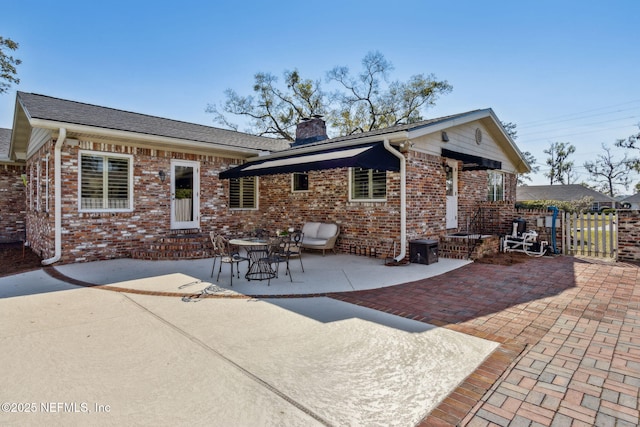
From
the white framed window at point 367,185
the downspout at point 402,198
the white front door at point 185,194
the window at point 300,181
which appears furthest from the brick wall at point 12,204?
the downspout at point 402,198

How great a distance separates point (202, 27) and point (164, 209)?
8016mm

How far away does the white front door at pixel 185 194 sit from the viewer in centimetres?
1154

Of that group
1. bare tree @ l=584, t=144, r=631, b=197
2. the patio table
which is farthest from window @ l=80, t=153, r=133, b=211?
bare tree @ l=584, t=144, r=631, b=197

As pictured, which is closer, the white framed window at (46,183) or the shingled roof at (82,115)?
the shingled roof at (82,115)

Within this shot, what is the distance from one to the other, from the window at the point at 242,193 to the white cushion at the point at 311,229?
3.09m

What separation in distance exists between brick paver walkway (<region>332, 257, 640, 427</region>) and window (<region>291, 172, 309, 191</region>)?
6.50 m

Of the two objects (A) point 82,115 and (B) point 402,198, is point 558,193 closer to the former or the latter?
(B) point 402,198

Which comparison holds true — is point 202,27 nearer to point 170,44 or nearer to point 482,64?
point 170,44

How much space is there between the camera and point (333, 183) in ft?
38.3

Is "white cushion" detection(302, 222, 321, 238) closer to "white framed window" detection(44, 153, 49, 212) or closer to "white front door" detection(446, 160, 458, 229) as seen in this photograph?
"white front door" detection(446, 160, 458, 229)

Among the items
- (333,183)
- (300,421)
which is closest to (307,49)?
(333,183)

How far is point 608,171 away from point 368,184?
64.9 metres

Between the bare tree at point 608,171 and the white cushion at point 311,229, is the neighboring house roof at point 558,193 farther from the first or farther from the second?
the white cushion at point 311,229

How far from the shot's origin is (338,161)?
28.5ft
